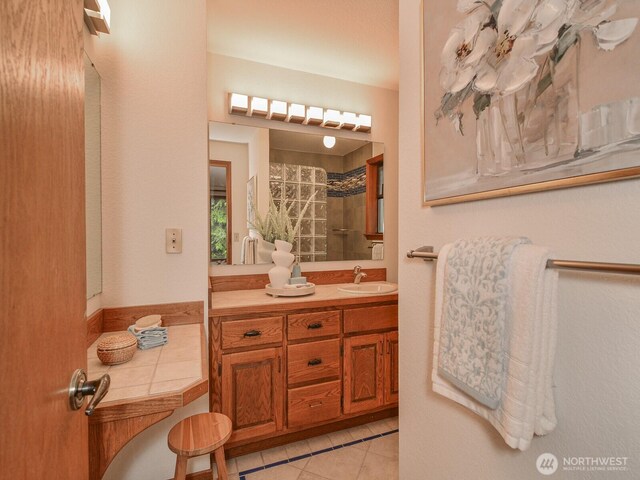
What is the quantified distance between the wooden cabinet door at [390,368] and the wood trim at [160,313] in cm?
121

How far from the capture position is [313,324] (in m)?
1.88

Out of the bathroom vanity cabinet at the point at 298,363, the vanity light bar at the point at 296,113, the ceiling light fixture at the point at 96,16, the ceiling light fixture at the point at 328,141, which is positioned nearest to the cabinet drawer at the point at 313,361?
the bathroom vanity cabinet at the point at 298,363

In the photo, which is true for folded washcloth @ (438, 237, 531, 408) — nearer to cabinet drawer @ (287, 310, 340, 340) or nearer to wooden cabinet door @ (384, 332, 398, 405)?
cabinet drawer @ (287, 310, 340, 340)

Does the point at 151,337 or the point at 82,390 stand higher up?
the point at 82,390

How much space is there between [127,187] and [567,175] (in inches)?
67.5

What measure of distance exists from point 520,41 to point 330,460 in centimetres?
209

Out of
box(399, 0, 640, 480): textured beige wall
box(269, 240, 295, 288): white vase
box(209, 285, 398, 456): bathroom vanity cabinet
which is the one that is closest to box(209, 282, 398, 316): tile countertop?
box(209, 285, 398, 456): bathroom vanity cabinet

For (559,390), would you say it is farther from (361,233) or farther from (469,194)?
(361,233)

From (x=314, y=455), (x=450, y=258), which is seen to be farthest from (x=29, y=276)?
(x=314, y=455)

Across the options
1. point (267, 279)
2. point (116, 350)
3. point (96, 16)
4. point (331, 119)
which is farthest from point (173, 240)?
point (331, 119)

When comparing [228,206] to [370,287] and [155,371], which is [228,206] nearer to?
[370,287]

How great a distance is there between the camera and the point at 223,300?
6.19 ft

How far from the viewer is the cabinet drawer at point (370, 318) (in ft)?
6.48

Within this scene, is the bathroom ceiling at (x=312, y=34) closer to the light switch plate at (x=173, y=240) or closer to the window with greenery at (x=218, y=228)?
the window with greenery at (x=218, y=228)
